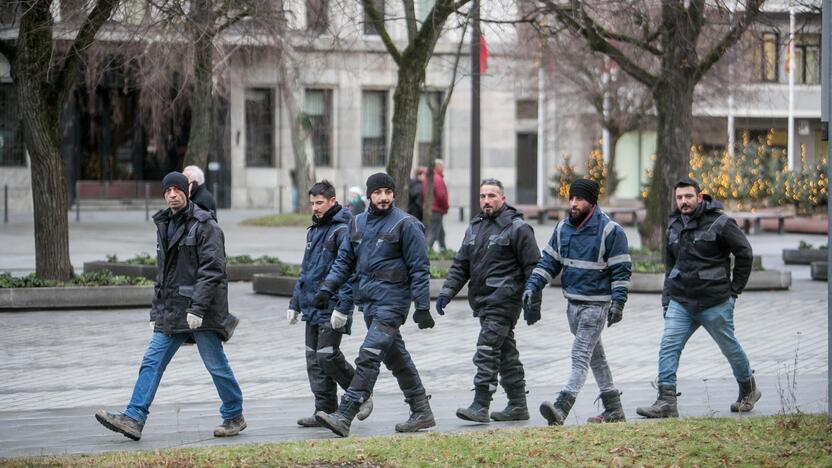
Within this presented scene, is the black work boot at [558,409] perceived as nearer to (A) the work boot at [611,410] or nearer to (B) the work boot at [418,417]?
(A) the work boot at [611,410]

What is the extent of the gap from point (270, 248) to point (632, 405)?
17762 mm

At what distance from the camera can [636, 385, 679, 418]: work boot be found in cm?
942

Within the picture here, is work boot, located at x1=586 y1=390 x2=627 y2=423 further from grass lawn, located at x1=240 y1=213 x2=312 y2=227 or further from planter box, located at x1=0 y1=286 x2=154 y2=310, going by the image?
grass lawn, located at x1=240 y1=213 x2=312 y2=227

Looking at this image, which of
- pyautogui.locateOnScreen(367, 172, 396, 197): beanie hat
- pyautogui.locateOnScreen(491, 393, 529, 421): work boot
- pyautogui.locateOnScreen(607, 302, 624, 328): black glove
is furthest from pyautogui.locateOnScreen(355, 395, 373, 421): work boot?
pyautogui.locateOnScreen(607, 302, 624, 328): black glove

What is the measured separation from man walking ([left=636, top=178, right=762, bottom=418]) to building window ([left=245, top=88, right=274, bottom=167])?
36.7m

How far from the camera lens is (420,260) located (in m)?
9.08

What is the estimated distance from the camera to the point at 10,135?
41469mm

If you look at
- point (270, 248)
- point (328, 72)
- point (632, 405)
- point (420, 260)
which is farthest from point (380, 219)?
point (328, 72)

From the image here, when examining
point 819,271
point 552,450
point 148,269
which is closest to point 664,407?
point 552,450

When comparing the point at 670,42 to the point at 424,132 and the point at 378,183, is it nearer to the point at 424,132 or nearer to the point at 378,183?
→ the point at 378,183

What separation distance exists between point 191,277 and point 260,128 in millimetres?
37470

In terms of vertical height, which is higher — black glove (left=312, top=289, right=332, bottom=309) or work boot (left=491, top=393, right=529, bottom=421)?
black glove (left=312, top=289, right=332, bottom=309)

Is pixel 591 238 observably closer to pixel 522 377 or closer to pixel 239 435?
pixel 522 377

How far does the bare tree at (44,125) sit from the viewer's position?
16625 mm
